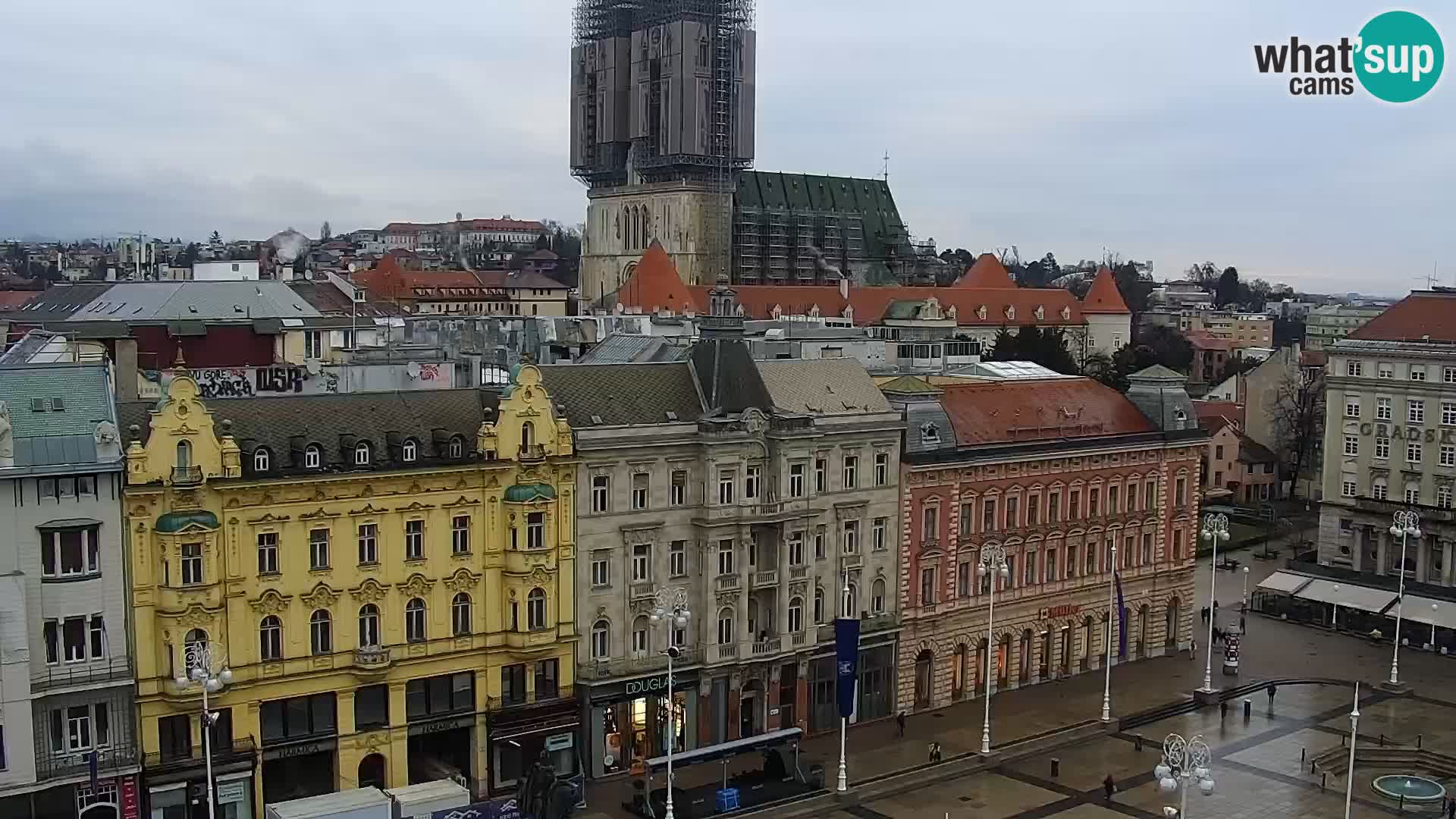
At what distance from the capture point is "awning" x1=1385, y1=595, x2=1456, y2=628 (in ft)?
285

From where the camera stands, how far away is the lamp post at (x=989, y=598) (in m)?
65.9

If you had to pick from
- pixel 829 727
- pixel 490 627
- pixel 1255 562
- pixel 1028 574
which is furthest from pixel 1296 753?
pixel 1255 562

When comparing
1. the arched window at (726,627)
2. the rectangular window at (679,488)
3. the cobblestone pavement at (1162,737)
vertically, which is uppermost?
the rectangular window at (679,488)

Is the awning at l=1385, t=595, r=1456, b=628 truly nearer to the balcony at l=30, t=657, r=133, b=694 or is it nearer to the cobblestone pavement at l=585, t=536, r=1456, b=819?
the cobblestone pavement at l=585, t=536, r=1456, b=819

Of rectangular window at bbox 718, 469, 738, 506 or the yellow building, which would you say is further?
rectangular window at bbox 718, 469, 738, 506

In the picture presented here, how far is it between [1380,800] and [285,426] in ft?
151

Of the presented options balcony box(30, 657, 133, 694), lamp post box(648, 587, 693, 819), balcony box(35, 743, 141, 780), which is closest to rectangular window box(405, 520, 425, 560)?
lamp post box(648, 587, 693, 819)

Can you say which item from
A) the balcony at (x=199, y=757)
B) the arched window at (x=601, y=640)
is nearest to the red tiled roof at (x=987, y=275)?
the arched window at (x=601, y=640)

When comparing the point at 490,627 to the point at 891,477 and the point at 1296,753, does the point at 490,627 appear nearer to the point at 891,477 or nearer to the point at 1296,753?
the point at 891,477

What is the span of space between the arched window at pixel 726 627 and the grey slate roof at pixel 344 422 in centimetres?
1348

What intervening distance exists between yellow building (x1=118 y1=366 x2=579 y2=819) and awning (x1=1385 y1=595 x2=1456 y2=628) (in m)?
53.4

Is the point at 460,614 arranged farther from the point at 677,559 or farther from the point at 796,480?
the point at 796,480

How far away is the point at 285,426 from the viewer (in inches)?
2169

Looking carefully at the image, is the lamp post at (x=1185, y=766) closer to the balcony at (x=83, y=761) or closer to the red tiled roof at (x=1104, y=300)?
the balcony at (x=83, y=761)
